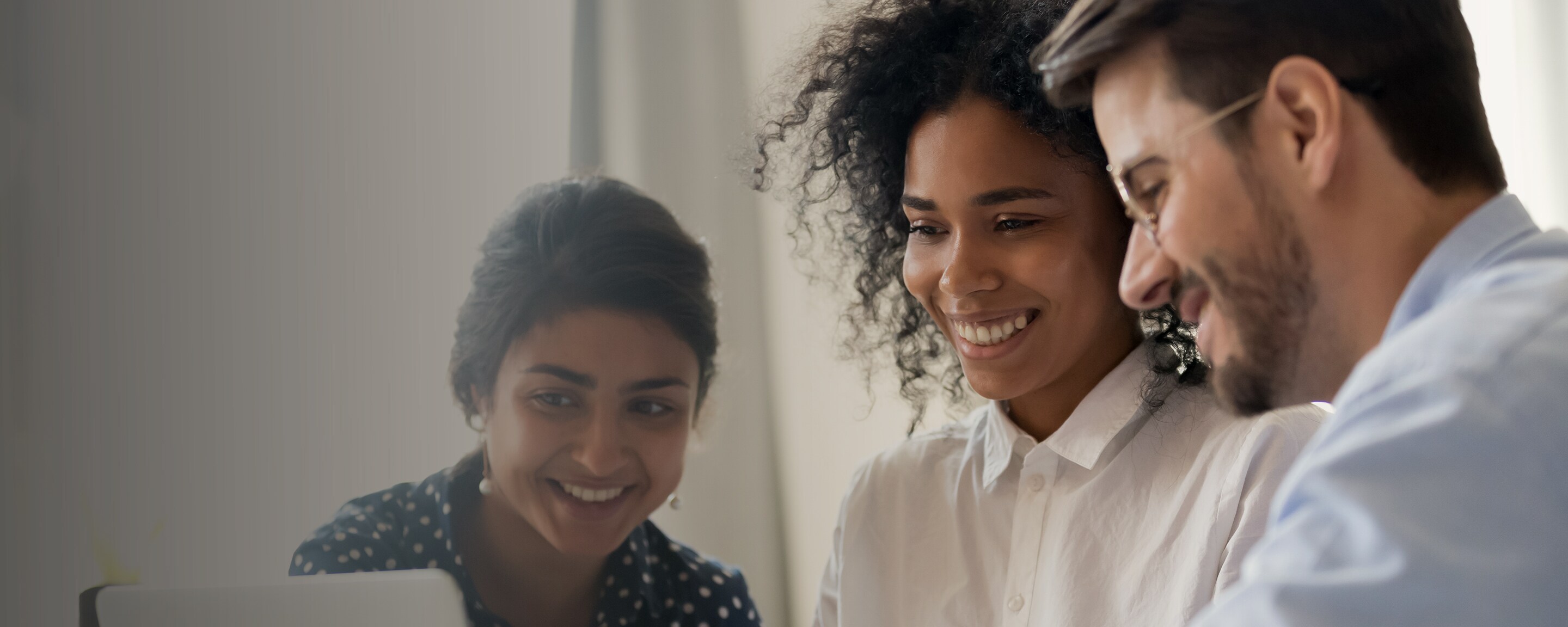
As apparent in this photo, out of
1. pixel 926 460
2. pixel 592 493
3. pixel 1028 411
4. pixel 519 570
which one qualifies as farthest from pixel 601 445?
pixel 1028 411

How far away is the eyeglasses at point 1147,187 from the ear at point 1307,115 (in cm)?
4

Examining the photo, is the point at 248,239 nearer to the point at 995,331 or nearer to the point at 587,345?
the point at 587,345

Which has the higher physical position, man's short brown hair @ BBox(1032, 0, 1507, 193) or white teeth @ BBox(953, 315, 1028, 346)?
man's short brown hair @ BBox(1032, 0, 1507, 193)

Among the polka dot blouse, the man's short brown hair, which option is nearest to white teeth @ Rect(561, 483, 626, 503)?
the polka dot blouse

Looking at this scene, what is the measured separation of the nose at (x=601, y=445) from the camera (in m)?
1.34

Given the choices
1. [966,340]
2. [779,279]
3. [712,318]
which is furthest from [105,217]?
[779,279]

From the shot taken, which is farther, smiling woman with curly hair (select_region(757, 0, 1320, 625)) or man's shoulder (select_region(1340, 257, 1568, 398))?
smiling woman with curly hair (select_region(757, 0, 1320, 625))

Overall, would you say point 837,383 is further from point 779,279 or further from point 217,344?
point 217,344

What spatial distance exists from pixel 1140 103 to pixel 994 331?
0.42 m

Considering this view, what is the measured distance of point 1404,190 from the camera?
739mm

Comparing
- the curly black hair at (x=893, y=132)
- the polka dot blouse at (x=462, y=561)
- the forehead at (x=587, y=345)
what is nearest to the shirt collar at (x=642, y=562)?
the polka dot blouse at (x=462, y=561)

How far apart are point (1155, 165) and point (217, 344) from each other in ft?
2.85

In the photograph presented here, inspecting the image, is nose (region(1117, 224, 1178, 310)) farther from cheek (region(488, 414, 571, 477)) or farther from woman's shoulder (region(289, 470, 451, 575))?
woman's shoulder (region(289, 470, 451, 575))

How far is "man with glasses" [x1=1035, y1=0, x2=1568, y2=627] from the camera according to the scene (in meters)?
0.55
